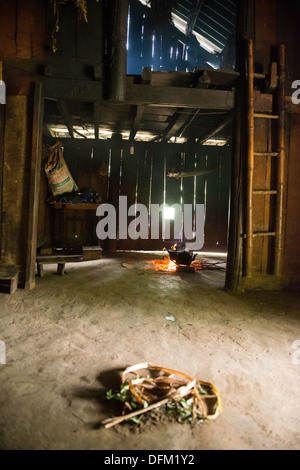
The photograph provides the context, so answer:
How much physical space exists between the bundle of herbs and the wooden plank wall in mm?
8143

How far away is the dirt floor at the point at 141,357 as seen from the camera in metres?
1.84

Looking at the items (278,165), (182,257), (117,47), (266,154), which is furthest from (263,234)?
(117,47)

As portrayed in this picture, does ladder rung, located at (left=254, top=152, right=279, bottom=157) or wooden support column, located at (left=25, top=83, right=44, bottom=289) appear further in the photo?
ladder rung, located at (left=254, top=152, right=279, bottom=157)

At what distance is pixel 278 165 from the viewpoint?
5.57 metres

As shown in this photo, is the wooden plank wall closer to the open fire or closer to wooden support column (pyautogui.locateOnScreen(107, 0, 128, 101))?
the open fire

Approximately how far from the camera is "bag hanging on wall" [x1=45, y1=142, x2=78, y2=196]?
8.02 metres

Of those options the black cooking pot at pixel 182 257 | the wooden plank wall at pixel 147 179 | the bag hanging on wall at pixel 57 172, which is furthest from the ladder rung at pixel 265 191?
the bag hanging on wall at pixel 57 172

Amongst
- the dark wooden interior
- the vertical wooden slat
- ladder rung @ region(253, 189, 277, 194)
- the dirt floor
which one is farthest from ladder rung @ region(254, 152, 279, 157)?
the dirt floor

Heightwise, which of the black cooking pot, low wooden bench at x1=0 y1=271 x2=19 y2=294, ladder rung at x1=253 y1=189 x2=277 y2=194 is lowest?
low wooden bench at x1=0 y1=271 x2=19 y2=294

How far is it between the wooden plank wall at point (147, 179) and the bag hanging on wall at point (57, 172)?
4.43 feet

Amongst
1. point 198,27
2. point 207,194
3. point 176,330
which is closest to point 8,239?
point 176,330

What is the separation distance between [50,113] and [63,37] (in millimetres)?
2703
